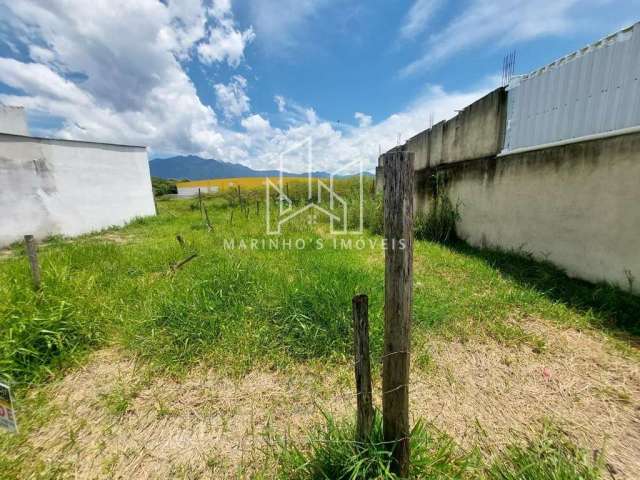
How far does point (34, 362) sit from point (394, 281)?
3.07 m

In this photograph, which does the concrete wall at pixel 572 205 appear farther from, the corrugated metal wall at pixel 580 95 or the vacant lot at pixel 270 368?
the vacant lot at pixel 270 368

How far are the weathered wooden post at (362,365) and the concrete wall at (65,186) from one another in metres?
9.93

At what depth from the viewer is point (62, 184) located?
763 centimetres

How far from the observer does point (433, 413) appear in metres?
1.68

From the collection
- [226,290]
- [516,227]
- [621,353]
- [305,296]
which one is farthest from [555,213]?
[226,290]

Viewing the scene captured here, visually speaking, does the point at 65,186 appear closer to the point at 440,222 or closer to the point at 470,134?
the point at 440,222

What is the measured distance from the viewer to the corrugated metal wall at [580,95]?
2.67m

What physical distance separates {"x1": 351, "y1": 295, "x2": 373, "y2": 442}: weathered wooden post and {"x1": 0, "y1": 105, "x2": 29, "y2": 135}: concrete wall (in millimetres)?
13511

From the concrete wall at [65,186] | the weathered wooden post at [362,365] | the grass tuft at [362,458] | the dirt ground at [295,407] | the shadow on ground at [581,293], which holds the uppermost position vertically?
the concrete wall at [65,186]

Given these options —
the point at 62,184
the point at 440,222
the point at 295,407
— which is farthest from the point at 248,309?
the point at 62,184

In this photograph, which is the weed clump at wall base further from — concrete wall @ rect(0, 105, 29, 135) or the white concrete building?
concrete wall @ rect(0, 105, 29, 135)

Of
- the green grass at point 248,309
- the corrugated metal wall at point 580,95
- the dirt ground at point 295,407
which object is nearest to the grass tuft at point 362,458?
the dirt ground at point 295,407

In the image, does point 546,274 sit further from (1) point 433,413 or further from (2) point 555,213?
(1) point 433,413

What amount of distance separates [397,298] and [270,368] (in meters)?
1.52
